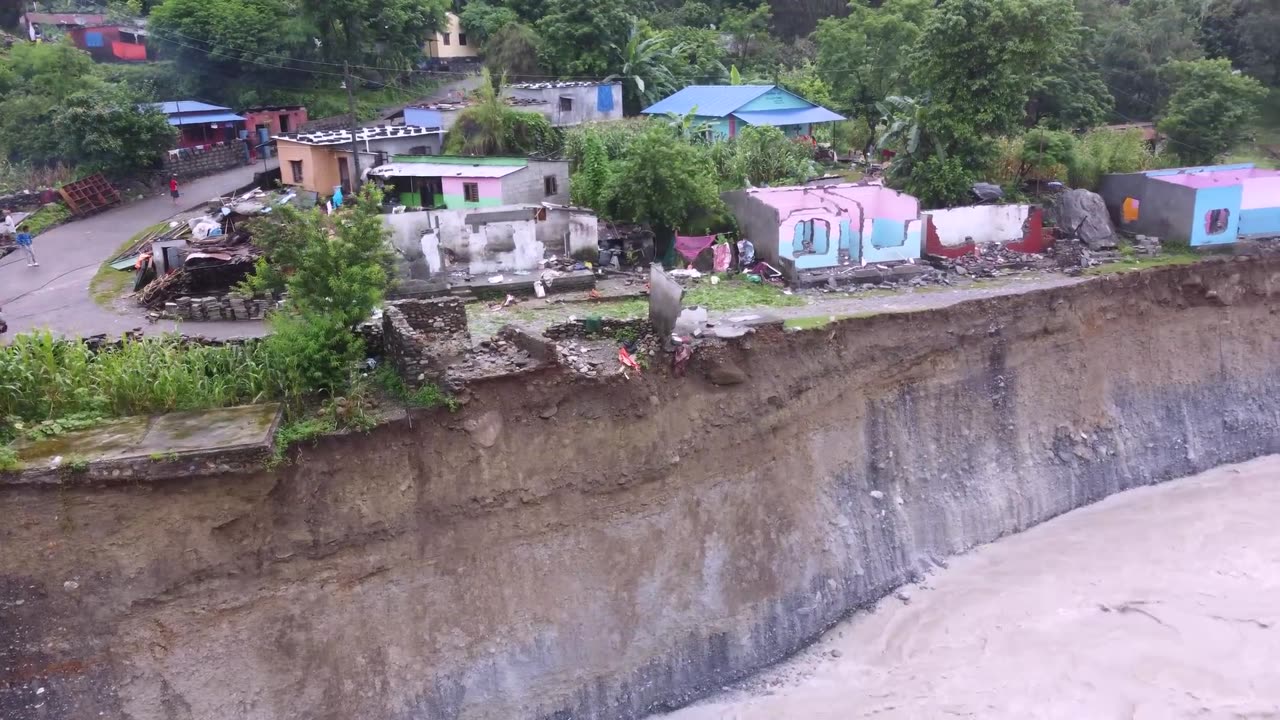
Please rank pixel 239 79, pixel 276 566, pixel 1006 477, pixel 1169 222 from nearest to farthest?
pixel 276 566, pixel 1006 477, pixel 1169 222, pixel 239 79

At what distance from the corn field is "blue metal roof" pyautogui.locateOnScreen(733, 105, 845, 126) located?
59.4 ft

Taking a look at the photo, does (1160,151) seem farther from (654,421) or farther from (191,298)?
(191,298)

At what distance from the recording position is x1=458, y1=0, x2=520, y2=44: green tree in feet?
121

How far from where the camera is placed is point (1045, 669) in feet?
39.2

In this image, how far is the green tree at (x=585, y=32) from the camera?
30828 mm

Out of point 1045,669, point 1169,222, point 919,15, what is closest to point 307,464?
point 1045,669

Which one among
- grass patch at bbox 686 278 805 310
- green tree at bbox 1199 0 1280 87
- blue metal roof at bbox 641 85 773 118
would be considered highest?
green tree at bbox 1199 0 1280 87

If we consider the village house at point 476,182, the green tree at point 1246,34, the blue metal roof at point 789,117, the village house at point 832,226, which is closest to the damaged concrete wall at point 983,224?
the village house at point 832,226

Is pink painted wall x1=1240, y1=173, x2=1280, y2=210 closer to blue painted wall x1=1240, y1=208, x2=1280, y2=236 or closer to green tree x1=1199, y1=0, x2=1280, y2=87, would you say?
blue painted wall x1=1240, y1=208, x2=1280, y2=236

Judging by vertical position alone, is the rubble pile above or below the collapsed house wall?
below

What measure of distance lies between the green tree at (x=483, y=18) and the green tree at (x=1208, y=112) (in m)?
24.3

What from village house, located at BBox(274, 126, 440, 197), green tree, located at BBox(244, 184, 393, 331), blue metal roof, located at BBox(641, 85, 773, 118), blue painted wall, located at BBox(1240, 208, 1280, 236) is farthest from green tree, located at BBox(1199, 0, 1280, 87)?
green tree, located at BBox(244, 184, 393, 331)

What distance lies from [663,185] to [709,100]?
413 inches

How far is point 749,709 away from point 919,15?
72.7 feet
